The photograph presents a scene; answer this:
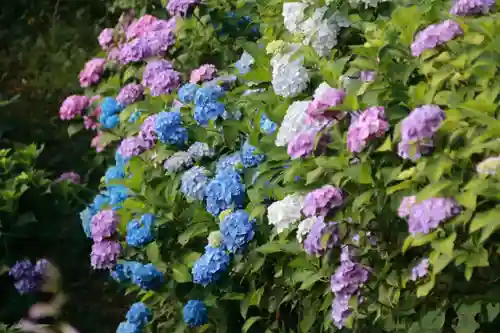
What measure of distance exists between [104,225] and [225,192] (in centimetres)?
67

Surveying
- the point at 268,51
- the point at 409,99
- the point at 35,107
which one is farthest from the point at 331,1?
the point at 35,107

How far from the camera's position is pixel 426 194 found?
2355 mm

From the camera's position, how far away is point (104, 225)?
347 cm

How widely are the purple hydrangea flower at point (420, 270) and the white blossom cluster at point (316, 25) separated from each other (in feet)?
2.78

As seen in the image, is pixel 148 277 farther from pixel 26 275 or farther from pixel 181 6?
pixel 181 6

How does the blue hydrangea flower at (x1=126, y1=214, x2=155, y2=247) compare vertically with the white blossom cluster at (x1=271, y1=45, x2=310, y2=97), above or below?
below

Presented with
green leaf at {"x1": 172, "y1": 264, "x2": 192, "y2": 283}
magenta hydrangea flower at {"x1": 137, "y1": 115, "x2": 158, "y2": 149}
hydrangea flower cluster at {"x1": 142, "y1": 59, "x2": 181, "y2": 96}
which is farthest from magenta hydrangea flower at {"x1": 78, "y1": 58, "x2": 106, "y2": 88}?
green leaf at {"x1": 172, "y1": 264, "x2": 192, "y2": 283}

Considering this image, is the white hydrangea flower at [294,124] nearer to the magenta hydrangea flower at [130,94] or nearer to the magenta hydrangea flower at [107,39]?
the magenta hydrangea flower at [130,94]

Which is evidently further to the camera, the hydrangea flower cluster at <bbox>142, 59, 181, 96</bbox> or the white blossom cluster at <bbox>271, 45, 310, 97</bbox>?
the hydrangea flower cluster at <bbox>142, 59, 181, 96</bbox>

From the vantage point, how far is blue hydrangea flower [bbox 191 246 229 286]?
9.92ft

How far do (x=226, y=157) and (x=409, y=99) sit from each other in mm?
846

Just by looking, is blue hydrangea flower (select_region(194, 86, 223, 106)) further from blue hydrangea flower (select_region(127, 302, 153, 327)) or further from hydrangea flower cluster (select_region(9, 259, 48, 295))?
hydrangea flower cluster (select_region(9, 259, 48, 295))

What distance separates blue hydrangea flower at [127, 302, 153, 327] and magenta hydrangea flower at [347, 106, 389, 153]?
1.28 meters

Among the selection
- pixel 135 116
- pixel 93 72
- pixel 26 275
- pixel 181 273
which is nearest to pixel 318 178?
pixel 181 273
